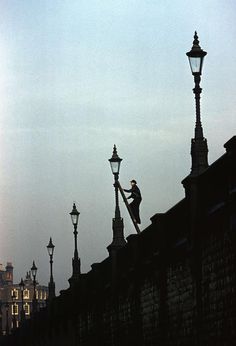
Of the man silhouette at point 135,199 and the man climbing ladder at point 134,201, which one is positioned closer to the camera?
the man climbing ladder at point 134,201

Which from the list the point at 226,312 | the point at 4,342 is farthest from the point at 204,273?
the point at 4,342

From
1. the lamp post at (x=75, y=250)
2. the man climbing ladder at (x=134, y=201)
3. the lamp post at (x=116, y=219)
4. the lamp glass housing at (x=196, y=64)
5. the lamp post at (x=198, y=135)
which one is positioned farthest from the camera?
the lamp post at (x=75, y=250)

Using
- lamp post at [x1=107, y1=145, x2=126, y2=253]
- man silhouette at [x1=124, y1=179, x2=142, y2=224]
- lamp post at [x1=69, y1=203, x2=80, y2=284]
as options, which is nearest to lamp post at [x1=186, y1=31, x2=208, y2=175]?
lamp post at [x1=107, y1=145, x2=126, y2=253]

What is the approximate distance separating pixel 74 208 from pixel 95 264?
6.22 metres

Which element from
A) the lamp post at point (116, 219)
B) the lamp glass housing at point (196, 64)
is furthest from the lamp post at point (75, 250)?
the lamp glass housing at point (196, 64)

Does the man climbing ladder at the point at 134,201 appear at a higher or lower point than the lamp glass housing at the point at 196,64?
higher

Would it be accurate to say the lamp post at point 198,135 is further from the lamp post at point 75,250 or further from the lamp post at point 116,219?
the lamp post at point 75,250


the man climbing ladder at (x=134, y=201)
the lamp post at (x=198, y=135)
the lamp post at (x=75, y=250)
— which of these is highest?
the lamp post at (x=75, y=250)

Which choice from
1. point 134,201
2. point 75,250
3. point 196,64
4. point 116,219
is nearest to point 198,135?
point 196,64

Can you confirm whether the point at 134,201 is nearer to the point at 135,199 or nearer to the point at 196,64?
the point at 135,199

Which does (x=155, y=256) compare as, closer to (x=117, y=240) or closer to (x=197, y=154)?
(x=197, y=154)

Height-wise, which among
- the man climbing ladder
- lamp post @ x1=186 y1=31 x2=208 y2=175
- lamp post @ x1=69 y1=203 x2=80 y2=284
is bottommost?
lamp post @ x1=186 y1=31 x2=208 y2=175

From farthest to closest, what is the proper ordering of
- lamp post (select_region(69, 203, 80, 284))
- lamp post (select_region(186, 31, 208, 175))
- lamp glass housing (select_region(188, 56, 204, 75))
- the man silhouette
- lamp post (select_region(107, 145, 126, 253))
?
lamp post (select_region(69, 203, 80, 284)) < the man silhouette < lamp post (select_region(107, 145, 126, 253)) < lamp glass housing (select_region(188, 56, 204, 75)) < lamp post (select_region(186, 31, 208, 175))

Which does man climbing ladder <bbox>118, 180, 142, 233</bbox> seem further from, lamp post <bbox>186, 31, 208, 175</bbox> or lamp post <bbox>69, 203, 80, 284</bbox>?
lamp post <bbox>186, 31, 208, 175</bbox>
